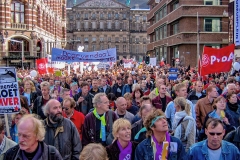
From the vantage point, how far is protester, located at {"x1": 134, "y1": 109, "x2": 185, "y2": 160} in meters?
4.35

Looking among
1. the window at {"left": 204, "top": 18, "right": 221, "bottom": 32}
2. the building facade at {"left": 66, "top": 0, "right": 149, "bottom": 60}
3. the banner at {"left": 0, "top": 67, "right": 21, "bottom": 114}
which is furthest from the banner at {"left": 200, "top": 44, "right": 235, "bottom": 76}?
the building facade at {"left": 66, "top": 0, "right": 149, "bottom": 60}

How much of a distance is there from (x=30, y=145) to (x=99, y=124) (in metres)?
2.15

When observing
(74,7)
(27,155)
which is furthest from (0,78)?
(74,7)

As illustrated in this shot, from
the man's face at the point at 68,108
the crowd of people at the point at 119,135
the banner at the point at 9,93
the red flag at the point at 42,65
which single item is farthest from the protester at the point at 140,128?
the red flag at the point at 42,65

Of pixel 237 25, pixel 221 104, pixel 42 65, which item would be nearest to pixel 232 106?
pixel 221 104

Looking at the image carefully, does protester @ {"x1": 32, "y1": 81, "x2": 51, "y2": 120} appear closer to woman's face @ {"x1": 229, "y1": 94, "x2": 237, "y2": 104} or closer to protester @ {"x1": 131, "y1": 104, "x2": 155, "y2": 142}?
protester @ {"x1": 131, "y1": 104, "x2": 155, "y2": 142}

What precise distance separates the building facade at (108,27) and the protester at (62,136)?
331 feet

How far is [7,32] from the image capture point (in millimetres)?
36719

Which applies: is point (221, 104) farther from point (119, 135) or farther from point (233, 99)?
point (119, 135)

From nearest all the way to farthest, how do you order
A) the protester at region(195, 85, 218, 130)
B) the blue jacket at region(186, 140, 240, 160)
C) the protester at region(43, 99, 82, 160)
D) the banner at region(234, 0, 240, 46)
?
1. the blue jacket at region(186, 140, 240, 160)
2. the protester at region(43, 99, 82, 160)
3. the protester at region(195, 85, 218, 130)
4. the banner at region(234, 0, 240, 46)

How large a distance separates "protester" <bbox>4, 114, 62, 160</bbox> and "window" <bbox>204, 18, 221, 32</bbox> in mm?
36695

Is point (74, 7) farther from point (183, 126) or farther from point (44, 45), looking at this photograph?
point (183, 126)

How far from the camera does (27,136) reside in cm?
389

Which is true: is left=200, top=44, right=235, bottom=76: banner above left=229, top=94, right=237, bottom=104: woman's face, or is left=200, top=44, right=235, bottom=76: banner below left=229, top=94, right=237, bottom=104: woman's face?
above
